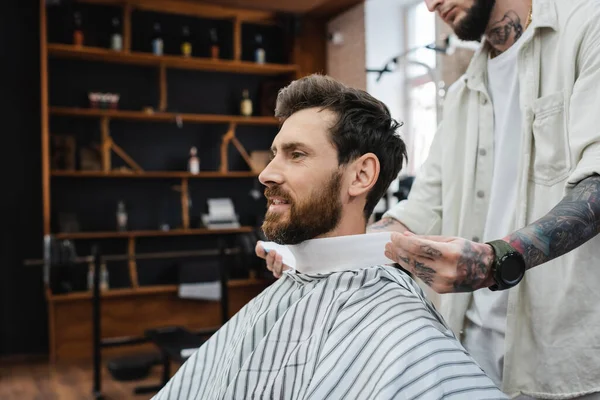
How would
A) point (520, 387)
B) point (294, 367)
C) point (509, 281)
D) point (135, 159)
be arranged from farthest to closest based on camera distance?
point (135, 159) < point (520, 387) < point (294, 367) < point (509, 281)

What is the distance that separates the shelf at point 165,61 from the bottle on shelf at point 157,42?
0.29 ft

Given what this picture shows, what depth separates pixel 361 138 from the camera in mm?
1483

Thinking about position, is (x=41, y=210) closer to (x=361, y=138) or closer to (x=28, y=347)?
(x=28, y=347)

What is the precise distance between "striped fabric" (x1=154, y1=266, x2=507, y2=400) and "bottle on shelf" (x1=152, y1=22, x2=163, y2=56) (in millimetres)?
4429

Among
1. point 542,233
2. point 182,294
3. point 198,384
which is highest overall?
point 542,233

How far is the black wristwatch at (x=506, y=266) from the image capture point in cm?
95

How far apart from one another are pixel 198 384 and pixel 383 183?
27.8 inches

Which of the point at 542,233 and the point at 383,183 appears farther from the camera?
the point at 383,183

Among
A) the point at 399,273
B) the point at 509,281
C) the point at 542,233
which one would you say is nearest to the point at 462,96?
→ the point at 399,273

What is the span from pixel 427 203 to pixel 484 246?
0.83 m

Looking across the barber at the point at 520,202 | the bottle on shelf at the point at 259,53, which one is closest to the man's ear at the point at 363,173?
the barber at the point at 520,202

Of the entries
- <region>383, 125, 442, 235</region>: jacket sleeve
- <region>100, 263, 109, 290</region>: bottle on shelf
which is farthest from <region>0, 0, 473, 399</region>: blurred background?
<region>383, 125, 442, 235</region>: jacket sleeve

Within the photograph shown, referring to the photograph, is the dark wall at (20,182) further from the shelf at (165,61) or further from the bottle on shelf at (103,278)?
the bottle on shelf at (103,278)

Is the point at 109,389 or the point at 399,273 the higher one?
the point at 399,273
